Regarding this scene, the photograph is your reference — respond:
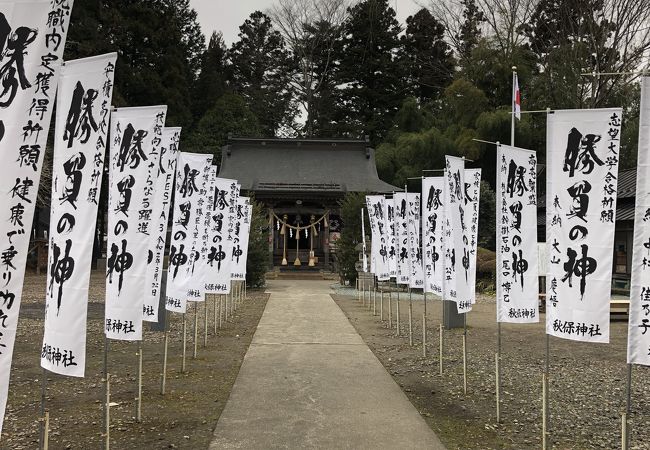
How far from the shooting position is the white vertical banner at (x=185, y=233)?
285 inches

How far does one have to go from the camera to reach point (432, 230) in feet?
29.7

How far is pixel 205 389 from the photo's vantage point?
6.29 metres

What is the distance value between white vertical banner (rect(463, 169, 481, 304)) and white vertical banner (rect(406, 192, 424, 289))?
7.86 feet

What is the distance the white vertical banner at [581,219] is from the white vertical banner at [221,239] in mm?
6450

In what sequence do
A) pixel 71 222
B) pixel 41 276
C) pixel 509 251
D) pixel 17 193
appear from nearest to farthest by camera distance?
1. pixel 17 193
2. pixel 71 222
3. pixel 509 251
4. pixel 41 276

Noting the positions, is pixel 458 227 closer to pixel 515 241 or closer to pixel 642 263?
pixel 515 241

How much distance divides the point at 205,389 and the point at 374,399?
7.04 ft

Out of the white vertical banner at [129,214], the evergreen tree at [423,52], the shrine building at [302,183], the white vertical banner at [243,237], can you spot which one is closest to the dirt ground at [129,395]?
the white vertical banner at [129,214]

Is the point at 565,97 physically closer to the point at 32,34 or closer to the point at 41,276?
the point at 32,34

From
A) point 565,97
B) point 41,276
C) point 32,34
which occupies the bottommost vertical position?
point 41,276

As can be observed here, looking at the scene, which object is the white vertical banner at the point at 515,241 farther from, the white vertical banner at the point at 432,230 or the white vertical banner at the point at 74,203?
the white vertical banner at the point at 74,203

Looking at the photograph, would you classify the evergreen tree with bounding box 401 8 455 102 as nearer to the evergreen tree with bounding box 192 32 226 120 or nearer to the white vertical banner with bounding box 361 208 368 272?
the evergreen tree with bounding box 192 32 226 120

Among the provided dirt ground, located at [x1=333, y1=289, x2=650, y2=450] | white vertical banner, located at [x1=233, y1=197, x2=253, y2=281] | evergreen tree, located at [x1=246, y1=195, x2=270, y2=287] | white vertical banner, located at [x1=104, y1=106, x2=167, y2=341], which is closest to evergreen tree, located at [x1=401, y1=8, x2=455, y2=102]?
evergreen tree, located at [x1=246, y1=195, x2=270, y2=287]

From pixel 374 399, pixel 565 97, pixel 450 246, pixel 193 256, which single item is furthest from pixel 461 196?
pixel 565 97
